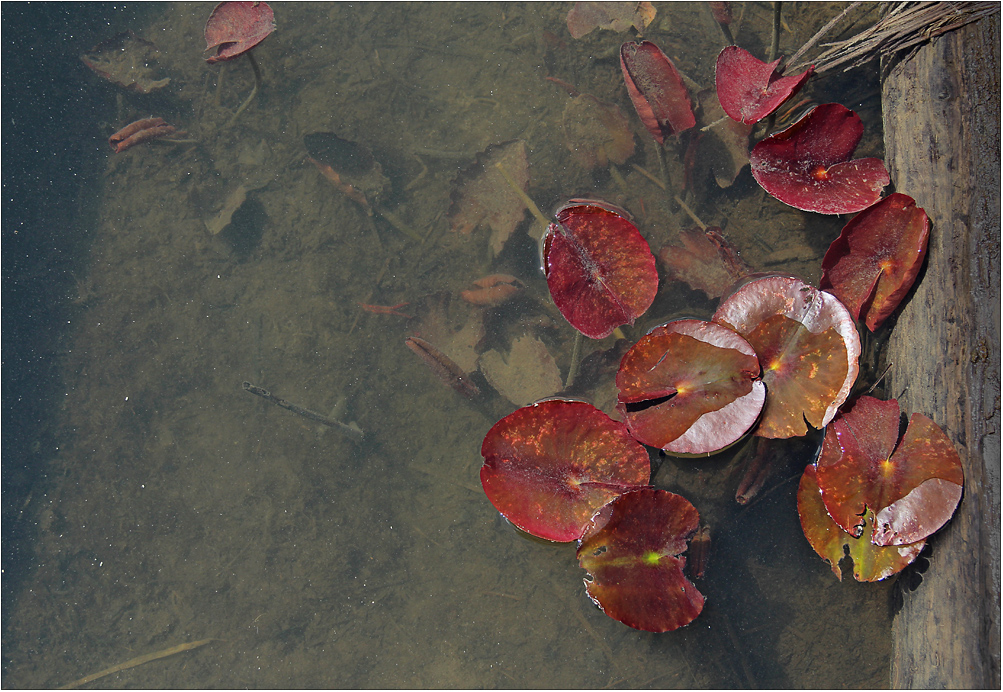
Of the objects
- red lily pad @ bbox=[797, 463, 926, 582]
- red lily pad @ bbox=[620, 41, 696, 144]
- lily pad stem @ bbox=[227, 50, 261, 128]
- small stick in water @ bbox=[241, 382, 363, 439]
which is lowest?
small stick in water @ bbox=[241, 382, 363, 439]

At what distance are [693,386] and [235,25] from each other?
106 inches

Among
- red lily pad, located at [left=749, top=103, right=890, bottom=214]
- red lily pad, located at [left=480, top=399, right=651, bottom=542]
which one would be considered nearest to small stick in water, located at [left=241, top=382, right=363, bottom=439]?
red lily pad, located at [left=480, top=399, right=651, bottom=542]

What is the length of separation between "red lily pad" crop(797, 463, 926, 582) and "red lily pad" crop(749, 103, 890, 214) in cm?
106

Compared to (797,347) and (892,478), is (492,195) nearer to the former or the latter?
(797,347)

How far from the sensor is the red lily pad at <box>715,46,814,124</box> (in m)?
2.30

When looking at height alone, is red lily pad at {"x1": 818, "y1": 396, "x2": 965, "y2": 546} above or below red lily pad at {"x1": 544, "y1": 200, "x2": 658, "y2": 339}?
below

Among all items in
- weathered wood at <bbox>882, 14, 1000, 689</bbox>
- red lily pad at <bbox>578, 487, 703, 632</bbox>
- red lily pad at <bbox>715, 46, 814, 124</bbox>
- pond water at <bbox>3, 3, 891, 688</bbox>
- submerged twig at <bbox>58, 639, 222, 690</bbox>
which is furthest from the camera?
submerged twig at <bbox>58, 639, 222, 690</bbox>

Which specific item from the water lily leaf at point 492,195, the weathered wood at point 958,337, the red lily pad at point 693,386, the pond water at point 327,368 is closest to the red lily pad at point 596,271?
the red lily pad at point 693,386

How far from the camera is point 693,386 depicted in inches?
81.9

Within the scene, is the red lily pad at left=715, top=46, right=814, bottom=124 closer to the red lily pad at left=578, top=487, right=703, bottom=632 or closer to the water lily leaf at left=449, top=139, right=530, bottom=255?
the water lily leaf at left=449, top=139, right=530, bottom=255

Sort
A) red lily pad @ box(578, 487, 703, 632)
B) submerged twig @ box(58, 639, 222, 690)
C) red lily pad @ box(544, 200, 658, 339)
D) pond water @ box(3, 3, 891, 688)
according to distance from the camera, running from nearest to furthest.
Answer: red lily pad @ box(578, 487, 703, 632) < red lily pad @ box(544, 200, 658, 339) < pond water @ box(3, 3, 891, 688) < submerged twig @ box(58, 639, 222, 690)

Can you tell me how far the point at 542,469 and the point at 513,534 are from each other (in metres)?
0.53

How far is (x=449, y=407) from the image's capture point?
2570 mm

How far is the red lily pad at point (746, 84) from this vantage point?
2.30 m
